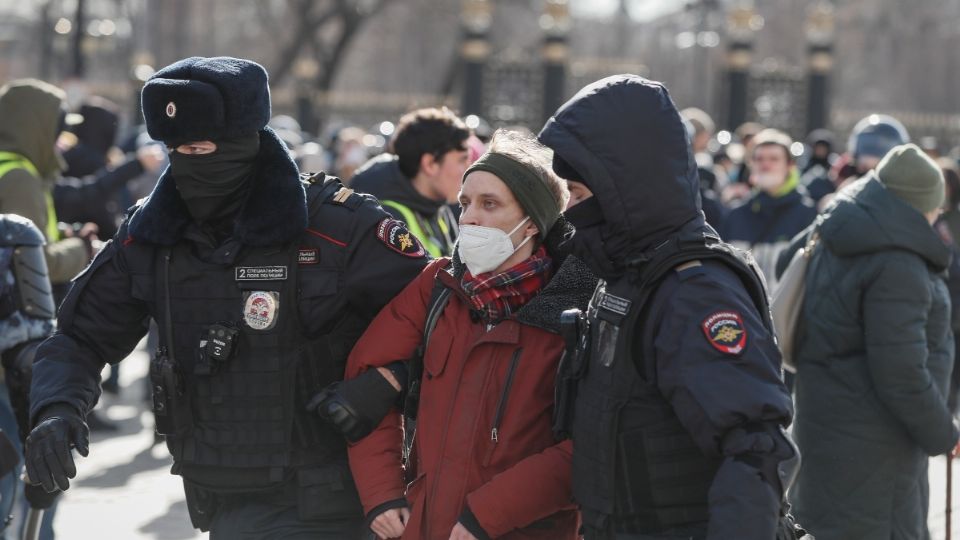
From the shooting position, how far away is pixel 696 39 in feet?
105

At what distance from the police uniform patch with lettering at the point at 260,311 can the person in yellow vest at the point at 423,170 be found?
2.01 m

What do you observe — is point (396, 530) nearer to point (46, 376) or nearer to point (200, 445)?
point (200, 445)

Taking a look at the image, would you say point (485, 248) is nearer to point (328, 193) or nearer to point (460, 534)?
point (328, 193)

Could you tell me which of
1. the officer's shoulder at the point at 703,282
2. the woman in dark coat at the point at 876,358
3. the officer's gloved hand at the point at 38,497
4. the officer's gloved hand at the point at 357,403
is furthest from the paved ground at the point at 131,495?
the officer's shoulder at the point at 703,282

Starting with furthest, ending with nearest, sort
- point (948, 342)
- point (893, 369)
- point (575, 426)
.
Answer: point (948, 342), point (893, 369), point (575, 426)

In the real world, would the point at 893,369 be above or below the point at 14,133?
below


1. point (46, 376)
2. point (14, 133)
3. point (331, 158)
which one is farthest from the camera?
point (331, 158)

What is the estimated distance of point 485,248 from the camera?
3611mm

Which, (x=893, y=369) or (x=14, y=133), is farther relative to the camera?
(x=14, y=133)

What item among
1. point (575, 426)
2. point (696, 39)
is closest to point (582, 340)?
point (575, 426)

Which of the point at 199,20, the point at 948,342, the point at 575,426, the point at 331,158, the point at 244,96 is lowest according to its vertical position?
the point at 199,20

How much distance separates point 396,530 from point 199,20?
51.2 meters

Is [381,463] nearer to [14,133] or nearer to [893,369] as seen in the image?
[893,369]

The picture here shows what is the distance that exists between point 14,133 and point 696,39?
26.8m
